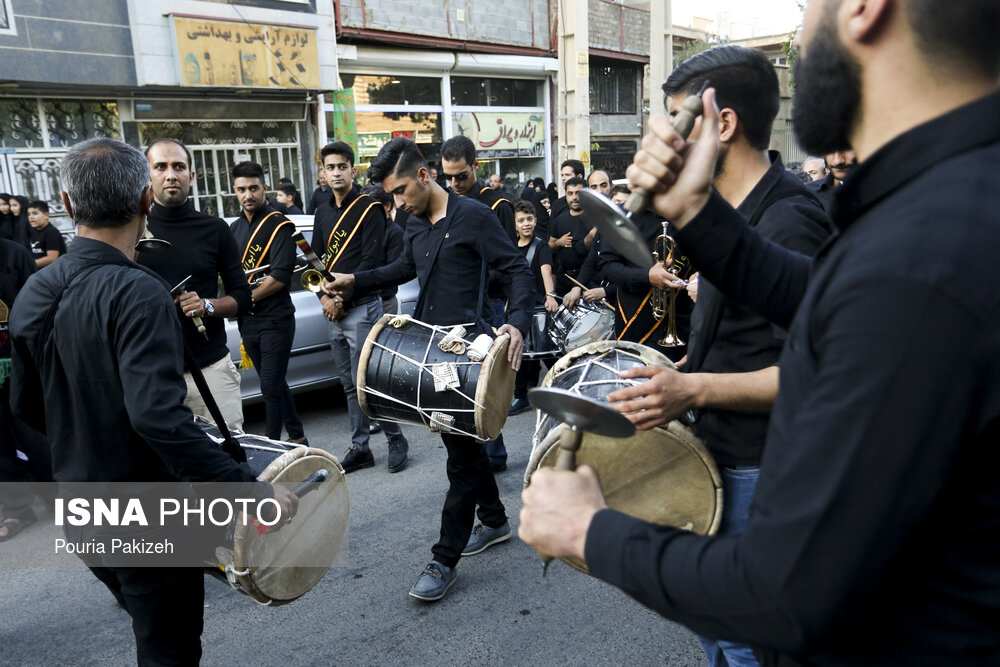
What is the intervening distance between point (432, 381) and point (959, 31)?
269 centimetres

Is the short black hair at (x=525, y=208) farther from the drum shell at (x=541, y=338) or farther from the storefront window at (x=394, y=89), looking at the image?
the storefront window at (x=394, y=89)

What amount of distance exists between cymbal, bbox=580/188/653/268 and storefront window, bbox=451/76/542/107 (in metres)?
17.0

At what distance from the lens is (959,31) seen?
0.94m

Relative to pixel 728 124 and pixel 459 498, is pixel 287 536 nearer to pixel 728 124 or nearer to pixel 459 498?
pixel 459 498

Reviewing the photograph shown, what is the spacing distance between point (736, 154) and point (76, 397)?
203 centimetres

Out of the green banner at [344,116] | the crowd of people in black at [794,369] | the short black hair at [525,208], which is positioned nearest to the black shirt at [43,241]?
the short black hair at [525,208]

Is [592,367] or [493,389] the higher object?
[592,367]

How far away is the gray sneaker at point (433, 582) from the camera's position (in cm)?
352

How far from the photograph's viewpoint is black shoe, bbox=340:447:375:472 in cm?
521

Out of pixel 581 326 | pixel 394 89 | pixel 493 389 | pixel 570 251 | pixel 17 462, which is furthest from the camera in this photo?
pixel 394 89

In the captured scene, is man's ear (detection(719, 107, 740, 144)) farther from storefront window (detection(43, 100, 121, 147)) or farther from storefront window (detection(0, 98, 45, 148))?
storefront window (detection(0, 98, 45, 148))

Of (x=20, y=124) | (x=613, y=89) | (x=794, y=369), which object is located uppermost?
(x=613, y=89)

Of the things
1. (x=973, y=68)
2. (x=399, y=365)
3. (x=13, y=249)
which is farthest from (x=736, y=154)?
(x=13, y=249)

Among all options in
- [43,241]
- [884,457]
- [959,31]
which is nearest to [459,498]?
[884,457]
